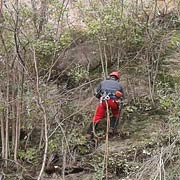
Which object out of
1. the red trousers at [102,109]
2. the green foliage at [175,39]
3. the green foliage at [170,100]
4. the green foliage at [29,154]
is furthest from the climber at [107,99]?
the green foliage at [175,39]

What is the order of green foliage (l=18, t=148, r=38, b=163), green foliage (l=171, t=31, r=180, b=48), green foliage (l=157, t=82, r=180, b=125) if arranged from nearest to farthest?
green foliage (l=157, t=82, r=180, b=125) < green foliage (l=18, t=148, r=38, b=163) < green foliage (l=171, t=31, r=180, b=48)

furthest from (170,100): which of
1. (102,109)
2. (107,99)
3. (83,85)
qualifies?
(83,85)

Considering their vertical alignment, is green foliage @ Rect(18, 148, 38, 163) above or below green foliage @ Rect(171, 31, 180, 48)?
below

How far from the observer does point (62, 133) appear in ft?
29.9

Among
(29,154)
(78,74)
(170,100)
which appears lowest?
(29,154)

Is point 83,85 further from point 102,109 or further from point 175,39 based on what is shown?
point 175,39

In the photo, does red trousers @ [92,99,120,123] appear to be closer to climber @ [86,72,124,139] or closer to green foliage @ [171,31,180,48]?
climber @ [86,72,124,139]

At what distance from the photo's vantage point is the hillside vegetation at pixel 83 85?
8.84m

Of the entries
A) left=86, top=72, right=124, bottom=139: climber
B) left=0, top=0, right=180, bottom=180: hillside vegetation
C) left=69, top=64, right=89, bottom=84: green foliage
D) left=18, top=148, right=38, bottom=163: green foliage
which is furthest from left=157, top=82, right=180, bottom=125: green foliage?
left=18, top=148, right=38, bottom=163: green foliage

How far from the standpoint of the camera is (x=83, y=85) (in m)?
10.2

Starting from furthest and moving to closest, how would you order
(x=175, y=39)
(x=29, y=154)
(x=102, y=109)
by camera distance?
(x=175, y=39) < (x=102, y=109) < (x=29, y=154)

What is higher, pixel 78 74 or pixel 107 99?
pixel 78 74

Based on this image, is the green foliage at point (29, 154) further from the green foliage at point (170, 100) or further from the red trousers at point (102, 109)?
the green foliage at point (170, 100)

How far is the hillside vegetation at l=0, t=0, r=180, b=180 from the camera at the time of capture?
29.0 feet
